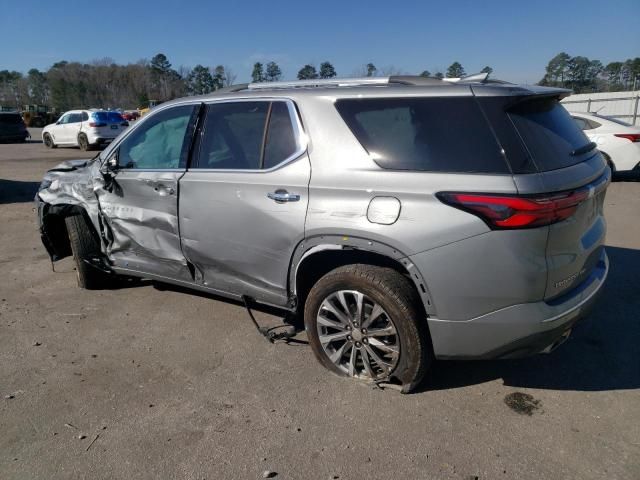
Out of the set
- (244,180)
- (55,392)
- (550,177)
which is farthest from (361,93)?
(55,392)

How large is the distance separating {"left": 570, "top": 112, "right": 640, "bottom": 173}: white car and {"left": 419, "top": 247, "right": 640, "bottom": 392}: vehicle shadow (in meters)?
7.45

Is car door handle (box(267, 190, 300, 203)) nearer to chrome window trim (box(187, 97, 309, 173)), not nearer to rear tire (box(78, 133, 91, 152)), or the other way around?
chrome window trim (box(187, 97, 309, 173))

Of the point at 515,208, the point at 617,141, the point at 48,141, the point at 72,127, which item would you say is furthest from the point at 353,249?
the point at 48,141

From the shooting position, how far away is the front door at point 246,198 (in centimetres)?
321

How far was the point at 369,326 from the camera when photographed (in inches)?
119

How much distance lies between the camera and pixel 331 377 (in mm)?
3273

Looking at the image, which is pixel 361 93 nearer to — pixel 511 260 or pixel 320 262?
pixel 320 262

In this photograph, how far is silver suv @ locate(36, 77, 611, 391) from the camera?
2537 mm

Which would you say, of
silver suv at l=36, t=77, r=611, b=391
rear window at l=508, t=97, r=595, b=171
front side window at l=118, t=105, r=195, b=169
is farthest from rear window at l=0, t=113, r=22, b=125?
rear window at l=508, t=97, r=595, b=171

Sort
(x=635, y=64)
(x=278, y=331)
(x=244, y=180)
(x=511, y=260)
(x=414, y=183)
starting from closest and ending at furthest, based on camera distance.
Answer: (x=511, y=260) → (x=414, y=183) → (x=244, y=180) → (x=278, y=331) → (x=635, y=64)

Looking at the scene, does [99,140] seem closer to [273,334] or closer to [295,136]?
[273,334]

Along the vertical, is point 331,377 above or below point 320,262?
below

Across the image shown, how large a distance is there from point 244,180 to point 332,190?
2.46 ft

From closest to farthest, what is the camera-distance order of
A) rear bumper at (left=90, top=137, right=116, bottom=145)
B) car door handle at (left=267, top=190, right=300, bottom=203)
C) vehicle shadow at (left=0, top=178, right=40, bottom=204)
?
car door handle at (left=267, top=190, right=300, bottom=203) < vehicle shadow at (left=0, top=178, right=40, bottom=204) < rear bumper at (left=90, top=137, right=116, bottom=145)
